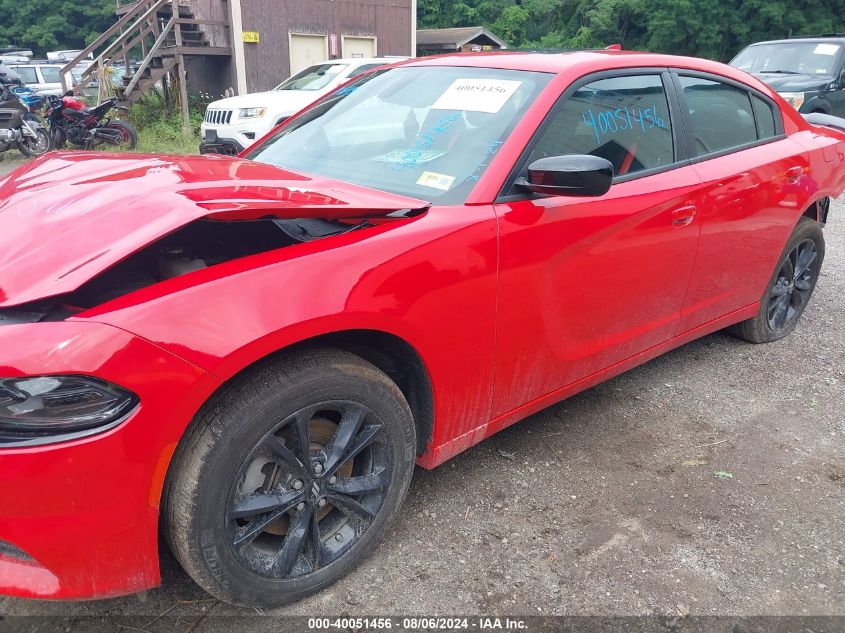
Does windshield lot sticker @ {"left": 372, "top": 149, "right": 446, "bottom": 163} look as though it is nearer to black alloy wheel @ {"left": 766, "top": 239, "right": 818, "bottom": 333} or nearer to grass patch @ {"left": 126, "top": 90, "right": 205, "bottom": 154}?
black alloy wheel @ {"left": 766, "top": 239, "right": 818, "bottom": 333}

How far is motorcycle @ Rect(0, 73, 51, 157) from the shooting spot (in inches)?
463

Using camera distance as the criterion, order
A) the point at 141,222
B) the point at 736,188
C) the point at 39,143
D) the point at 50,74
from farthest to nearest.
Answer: the point at 50,74
the point at 39,143
the point at 736,188
the point at 141,222

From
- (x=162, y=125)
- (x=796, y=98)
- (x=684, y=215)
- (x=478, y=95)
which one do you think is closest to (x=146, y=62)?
(x=162, y=125)

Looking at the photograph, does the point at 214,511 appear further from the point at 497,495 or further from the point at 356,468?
the point at 497,495

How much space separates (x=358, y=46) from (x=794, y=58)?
10.9 m

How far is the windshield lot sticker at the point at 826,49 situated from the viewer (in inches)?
421

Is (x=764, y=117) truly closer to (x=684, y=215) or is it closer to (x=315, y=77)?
(x=684, y=215)

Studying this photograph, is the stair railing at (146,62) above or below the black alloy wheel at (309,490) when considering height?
above

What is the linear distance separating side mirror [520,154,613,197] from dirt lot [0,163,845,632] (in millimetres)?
1206

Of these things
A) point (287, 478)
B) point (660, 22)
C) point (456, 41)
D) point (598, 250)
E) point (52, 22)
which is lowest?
point (287, 478)

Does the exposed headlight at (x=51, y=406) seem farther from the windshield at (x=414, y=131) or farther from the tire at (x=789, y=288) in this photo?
the tire at (x=789, y=288)

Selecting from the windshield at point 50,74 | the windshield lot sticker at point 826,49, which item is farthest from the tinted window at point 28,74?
the windshield lot sticker at point 826,49

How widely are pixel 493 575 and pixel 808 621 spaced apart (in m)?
0.99

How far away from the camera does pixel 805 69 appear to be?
10.7m
